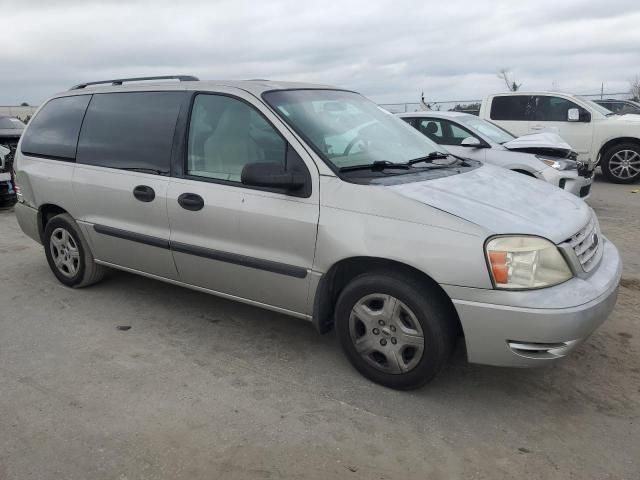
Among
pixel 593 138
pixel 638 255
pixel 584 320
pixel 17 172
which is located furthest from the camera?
pixel 593 138

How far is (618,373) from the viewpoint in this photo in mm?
3338

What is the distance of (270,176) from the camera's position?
3.18 m

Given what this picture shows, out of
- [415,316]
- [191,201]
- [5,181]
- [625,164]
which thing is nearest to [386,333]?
[415,316]

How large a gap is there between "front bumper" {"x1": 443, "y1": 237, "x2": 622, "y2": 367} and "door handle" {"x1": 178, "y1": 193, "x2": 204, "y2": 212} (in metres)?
1.71

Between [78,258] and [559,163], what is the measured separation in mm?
5986

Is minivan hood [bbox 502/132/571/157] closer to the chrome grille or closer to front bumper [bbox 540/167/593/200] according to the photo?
front bumper [bbox 540/167/593/200]

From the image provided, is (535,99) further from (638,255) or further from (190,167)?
(190,167)

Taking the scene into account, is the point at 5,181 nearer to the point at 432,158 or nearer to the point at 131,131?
the point at 131,131

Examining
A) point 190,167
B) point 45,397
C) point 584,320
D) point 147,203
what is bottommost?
point 45,397

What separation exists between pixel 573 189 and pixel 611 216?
2.86ft

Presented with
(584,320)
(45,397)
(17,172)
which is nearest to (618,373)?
(584,320)

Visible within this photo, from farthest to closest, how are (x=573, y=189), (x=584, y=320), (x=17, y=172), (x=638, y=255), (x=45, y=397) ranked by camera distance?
(x=573, y=189) < (x=638, y=255) < (x=17, y=172) < (x=45, y=397) < (x=584, y=320)

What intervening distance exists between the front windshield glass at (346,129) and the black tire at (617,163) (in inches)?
314

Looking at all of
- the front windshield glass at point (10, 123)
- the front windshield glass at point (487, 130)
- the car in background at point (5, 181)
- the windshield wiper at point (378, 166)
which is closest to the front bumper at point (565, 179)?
the front windshield glass at point (487, 130)
